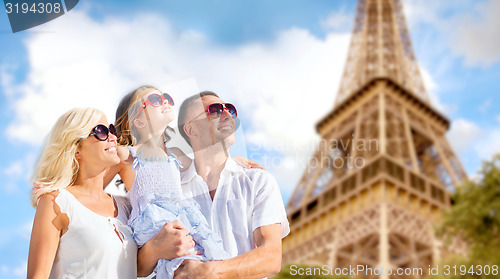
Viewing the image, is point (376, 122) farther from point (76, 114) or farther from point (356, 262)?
point (76, 114)

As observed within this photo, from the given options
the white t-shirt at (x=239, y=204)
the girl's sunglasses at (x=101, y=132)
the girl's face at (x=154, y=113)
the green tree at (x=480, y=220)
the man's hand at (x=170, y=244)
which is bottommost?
the green tree at (x=480, y=220)

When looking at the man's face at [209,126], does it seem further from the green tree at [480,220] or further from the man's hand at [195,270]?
the green tree at [480,220]

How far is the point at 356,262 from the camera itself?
42.3 ft

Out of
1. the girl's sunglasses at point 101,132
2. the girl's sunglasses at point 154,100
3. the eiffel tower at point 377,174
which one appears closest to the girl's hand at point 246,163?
the girl's sunglasses at point 154,100

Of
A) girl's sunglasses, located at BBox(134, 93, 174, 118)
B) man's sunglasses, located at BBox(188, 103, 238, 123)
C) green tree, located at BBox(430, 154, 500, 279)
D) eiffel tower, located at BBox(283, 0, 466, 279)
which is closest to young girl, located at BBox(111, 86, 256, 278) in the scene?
girl's sunglasses, located at BBox(134, 93, 174, 118)

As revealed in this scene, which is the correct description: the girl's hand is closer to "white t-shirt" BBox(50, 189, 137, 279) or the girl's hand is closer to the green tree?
"white t-shirt" BBox(50, 189, 137, 279)

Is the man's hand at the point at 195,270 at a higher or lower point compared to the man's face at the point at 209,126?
lower

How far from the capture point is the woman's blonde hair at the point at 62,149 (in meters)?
1.40

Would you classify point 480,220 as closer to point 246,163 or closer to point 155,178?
point 246,163

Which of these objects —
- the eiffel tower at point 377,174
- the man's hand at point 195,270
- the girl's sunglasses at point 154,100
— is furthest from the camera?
the eiffel tower at point 377,174

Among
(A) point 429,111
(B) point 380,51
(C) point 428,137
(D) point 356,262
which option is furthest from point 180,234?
(B) point 380,51

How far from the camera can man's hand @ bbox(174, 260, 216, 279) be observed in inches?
48.8

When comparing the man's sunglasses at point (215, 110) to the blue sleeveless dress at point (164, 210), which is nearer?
the blue sleeveless dress at point (164, 210)

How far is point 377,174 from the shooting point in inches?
583
